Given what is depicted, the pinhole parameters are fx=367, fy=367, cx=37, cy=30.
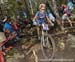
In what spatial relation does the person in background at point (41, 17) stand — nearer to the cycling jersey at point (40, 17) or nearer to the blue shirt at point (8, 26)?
the cycling jersey at point (40, 17)

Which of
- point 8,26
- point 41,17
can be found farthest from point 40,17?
point 8,26

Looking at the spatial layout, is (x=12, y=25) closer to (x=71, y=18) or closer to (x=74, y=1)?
(x=71, y=18)

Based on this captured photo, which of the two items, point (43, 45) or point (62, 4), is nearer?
point (43, 45)

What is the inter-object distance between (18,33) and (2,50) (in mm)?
1408

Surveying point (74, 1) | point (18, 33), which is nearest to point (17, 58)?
point (18, 33)

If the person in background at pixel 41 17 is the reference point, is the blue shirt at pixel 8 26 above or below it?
below

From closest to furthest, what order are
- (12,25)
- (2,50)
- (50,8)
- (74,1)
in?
(2,50)
(12,25)
(50,8)
(74,1)

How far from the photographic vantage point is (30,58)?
12461mm

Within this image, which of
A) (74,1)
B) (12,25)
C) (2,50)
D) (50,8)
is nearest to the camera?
(2,50)

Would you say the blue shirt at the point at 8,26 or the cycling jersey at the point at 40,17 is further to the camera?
the blue shirt at the point at 8,26

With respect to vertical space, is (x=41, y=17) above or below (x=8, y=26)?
above

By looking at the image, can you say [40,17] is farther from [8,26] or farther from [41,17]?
[8,26]

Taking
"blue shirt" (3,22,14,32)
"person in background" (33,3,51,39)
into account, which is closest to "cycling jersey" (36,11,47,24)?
"person in background" (33,3,51,39)

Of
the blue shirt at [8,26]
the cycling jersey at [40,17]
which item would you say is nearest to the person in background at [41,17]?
the cycling jersey at [40,17]
